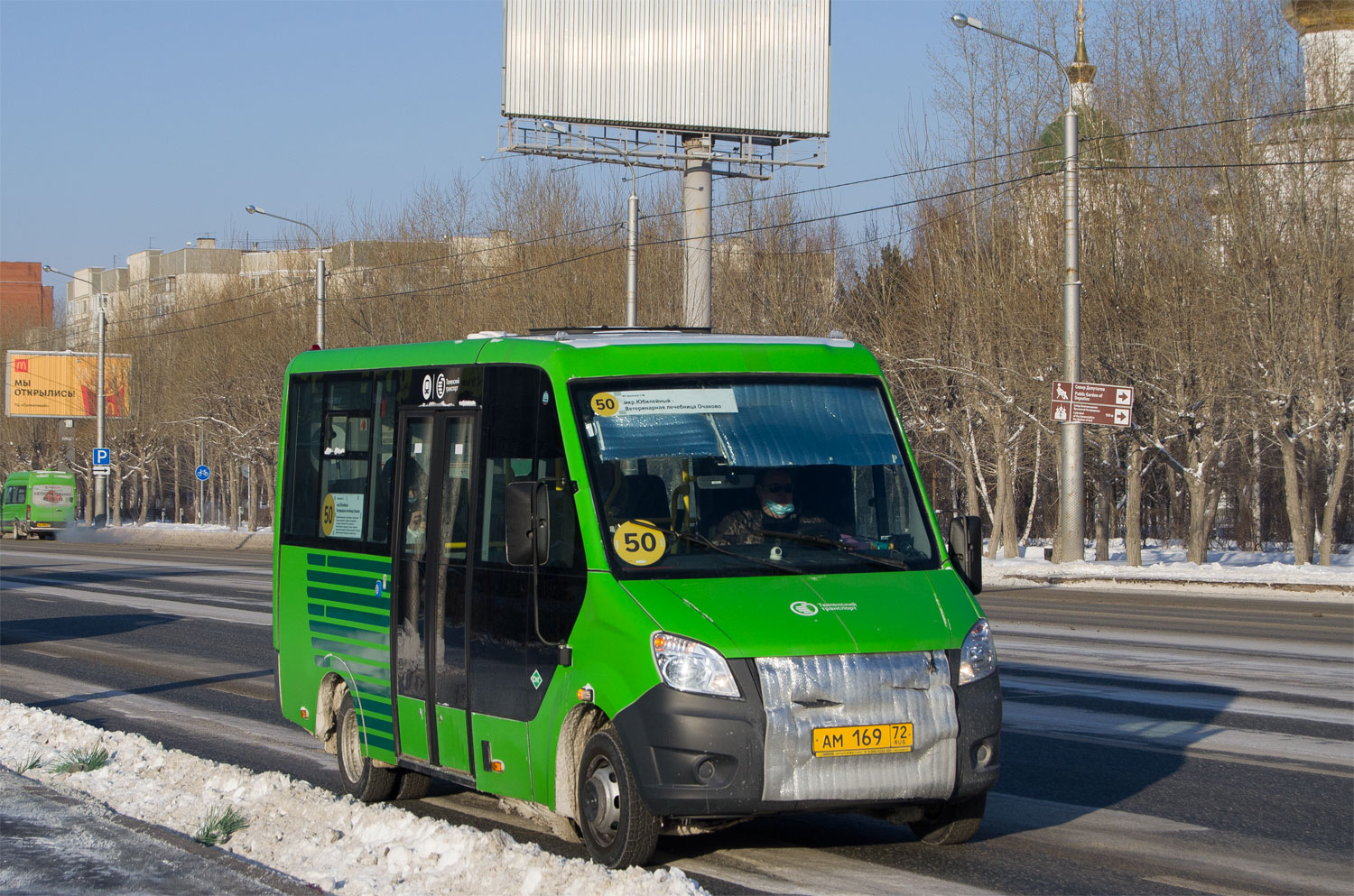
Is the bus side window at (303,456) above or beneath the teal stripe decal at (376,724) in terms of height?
above

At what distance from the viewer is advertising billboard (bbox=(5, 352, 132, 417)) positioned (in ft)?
251

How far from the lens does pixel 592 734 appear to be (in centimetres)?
642

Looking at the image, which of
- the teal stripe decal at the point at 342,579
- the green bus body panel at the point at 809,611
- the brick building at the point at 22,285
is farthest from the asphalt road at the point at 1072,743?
the brick building at the point at 22,285

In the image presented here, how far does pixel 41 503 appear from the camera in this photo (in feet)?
208

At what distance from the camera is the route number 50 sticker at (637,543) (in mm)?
6457

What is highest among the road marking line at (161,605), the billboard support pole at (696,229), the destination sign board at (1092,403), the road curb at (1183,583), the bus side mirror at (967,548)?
the billboard support pole at (696,229)

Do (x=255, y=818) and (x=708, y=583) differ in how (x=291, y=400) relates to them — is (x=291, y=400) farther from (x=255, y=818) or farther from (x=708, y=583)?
(x=708, y=583)

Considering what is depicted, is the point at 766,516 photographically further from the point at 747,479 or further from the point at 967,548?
the point at 967,548

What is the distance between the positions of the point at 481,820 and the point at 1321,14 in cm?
3269

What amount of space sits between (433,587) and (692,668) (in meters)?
2.00

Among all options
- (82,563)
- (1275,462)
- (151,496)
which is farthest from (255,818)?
(151,496)

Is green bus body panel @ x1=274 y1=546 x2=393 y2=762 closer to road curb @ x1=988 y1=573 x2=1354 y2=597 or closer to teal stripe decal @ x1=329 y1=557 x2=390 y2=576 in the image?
teal stripe decal @ x1=329 y1=557 x2=390 y2=576

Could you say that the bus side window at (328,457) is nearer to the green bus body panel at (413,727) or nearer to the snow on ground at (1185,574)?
the green bus body panel at (413,727)

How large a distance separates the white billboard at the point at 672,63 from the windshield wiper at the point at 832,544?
124 feet
